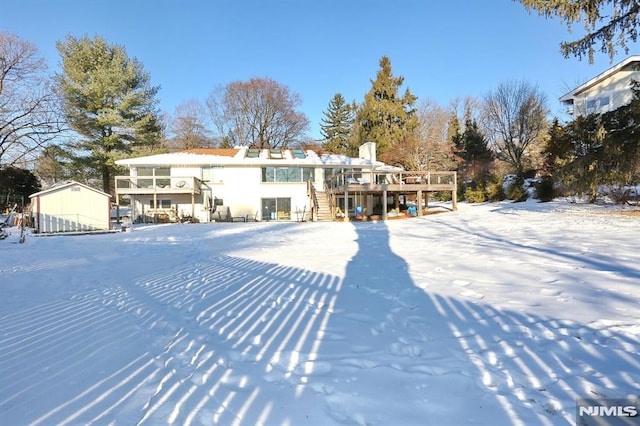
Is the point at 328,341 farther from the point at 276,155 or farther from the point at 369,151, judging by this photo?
the point at 369,151

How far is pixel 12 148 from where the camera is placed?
21938mm

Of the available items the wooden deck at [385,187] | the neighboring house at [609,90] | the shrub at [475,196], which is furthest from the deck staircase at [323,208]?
the neighboring house at [609,90]

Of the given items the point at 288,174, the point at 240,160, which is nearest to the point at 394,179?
the point at 288,174

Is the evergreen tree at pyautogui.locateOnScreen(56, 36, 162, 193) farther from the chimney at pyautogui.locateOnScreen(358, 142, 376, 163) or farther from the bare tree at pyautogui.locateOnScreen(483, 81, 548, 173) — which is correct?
the bare tree at pyautogui.locateOnScreen(483, 81, 548, 173)

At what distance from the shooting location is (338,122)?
43906 millimetres

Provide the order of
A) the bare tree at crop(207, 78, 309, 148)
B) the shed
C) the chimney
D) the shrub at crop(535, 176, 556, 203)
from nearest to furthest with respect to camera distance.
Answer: the shed, the shrub at crop(535, 176, 556, 203), the chimney, the bare tree at crop(207, 78, 309, 148)

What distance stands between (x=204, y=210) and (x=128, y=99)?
11329 millimetres

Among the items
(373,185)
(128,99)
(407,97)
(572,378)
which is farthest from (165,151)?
(572,378)

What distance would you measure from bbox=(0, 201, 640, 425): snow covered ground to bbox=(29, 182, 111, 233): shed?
30.6 ft

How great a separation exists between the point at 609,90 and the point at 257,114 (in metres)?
29.8

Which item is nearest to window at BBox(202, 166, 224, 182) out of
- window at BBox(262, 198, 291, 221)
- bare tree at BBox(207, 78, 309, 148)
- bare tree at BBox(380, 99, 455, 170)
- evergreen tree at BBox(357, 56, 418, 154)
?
window at BBox(262, 198, 291, 221)

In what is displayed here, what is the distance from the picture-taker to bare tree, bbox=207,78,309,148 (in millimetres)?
34781

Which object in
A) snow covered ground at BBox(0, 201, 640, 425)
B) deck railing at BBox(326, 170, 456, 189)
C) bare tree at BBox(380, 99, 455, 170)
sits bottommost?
snow covered ground at BBox(0, 201, 640, 425)

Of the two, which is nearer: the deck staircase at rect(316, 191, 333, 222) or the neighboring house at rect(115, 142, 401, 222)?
the deck staircase at rect(316, 191, 333, 222)
